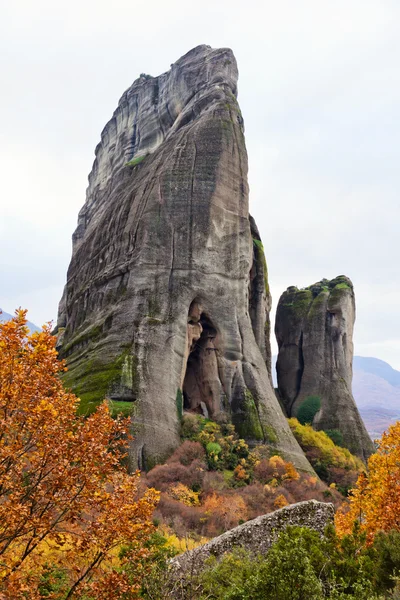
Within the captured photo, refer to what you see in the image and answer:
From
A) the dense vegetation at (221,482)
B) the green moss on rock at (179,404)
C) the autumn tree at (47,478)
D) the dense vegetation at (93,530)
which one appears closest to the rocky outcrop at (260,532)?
the dense vegetation at (93,530)

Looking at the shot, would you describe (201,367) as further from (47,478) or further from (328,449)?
(47,478)

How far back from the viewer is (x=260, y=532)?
519 inches

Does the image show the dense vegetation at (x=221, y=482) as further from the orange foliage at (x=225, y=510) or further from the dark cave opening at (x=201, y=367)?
the dark cave opening at (x=201, y=367)

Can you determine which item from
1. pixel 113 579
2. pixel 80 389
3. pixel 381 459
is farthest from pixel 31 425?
pixel 80 389

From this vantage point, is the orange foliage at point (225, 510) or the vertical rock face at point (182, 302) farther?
the vertical rock face at point (182, 302)

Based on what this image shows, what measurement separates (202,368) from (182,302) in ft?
18.2

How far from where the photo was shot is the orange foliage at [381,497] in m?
14.3

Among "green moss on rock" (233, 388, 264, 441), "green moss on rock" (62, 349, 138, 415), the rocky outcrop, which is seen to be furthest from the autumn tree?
"green moss on rock" (233, 388, 264, 441)

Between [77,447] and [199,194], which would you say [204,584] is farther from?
[199,194]

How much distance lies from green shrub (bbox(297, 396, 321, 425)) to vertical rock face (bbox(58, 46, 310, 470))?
24.7 feet

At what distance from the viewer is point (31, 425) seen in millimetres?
9367

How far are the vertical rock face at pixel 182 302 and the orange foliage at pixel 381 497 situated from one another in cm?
1510

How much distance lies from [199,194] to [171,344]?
1293cm

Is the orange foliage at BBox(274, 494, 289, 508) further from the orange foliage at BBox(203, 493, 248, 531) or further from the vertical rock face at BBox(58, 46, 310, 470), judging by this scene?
the vertical rock face at BBox(58, 46, 310, 470)
